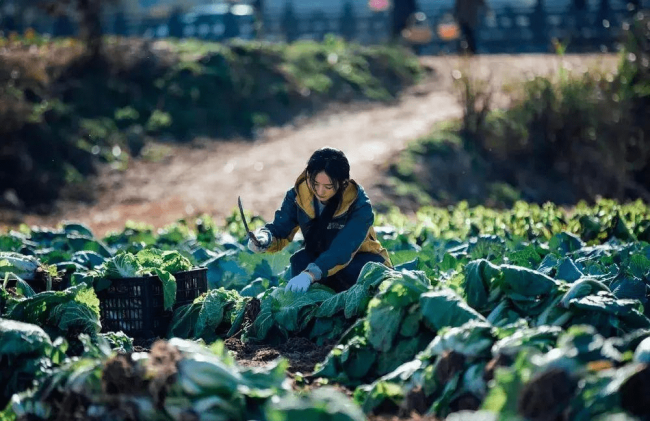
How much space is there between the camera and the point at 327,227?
6.21 m

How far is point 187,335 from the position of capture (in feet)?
19.8

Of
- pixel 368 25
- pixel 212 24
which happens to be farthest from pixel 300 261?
pixel 368 25

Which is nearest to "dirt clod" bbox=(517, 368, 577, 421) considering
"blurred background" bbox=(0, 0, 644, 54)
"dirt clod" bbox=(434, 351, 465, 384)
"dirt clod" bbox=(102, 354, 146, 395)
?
"dirt clod" bbox=(434, 351, 465, 384)

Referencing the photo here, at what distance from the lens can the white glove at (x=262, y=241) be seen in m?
6.23

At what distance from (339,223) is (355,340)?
142cm

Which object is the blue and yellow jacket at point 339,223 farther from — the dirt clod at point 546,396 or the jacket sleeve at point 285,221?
the dirt clod at point 546,396

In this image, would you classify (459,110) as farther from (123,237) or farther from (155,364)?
(155,364)

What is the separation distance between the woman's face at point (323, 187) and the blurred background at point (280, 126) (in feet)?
24.1

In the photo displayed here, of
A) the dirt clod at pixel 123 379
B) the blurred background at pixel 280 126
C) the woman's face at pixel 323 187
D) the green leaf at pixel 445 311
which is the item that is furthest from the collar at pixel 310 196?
the blurred background at pixel 280 126

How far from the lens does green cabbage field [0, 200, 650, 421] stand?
3492mm

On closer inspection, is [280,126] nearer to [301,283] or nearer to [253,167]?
[253,167]

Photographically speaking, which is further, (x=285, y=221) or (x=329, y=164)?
(x=285, y=221)

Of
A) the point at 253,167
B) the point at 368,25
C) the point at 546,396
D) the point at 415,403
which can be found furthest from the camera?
the point at 368,25

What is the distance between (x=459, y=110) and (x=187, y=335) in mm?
14106
